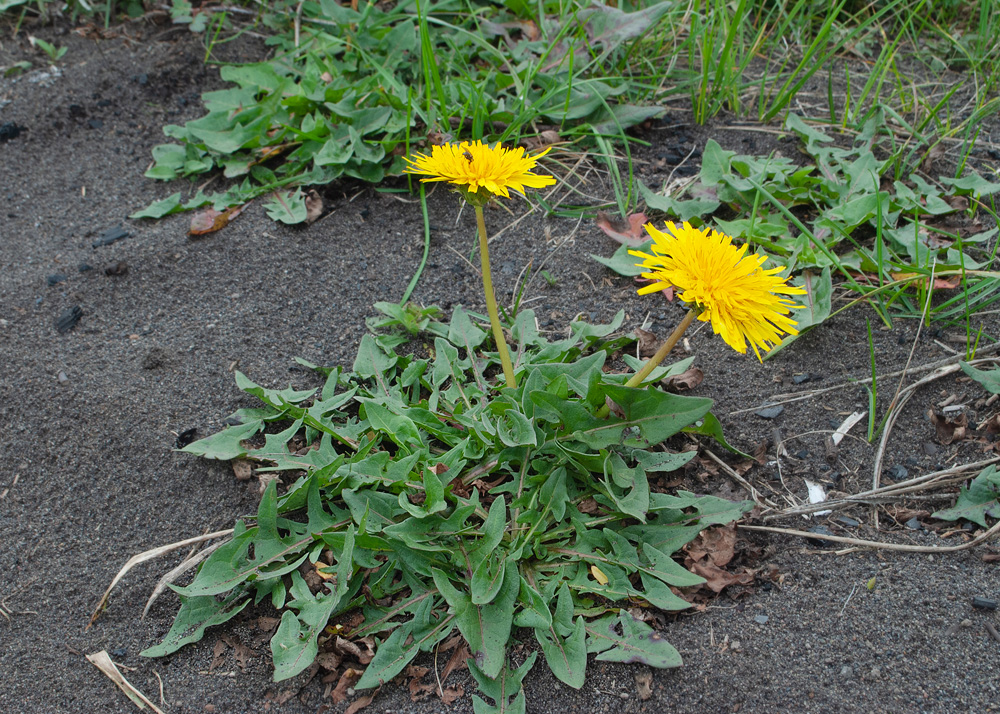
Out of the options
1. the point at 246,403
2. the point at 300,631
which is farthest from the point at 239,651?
the point at 246,403

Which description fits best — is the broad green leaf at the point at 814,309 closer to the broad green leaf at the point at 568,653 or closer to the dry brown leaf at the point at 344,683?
the broad green leaf at the point at 568,653

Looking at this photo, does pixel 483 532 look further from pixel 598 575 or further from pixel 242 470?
pixel 242 470

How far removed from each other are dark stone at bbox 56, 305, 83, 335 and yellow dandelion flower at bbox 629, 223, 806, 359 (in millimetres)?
1937

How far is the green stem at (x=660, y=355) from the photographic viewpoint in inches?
59.0

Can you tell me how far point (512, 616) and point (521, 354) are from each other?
0.78m

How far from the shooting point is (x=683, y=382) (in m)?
2.07

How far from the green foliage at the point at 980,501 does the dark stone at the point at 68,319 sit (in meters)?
2.63

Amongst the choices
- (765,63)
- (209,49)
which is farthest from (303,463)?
(765,63)

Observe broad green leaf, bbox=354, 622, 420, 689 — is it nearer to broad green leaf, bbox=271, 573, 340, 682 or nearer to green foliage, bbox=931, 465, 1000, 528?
broad green leaf, bbox=271, 573, 340, 682

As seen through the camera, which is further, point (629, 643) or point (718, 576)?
point (718, 576)

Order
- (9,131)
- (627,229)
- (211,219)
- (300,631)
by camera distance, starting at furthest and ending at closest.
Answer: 1. (9,131)
2. (211,219)
3. (627,229)
4. (300,631)

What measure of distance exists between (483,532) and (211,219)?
1683 millimetres

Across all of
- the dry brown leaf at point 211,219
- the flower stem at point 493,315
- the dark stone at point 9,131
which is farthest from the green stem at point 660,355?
the dark stone at point 9,131

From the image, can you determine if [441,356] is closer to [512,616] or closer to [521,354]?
[521,354]
